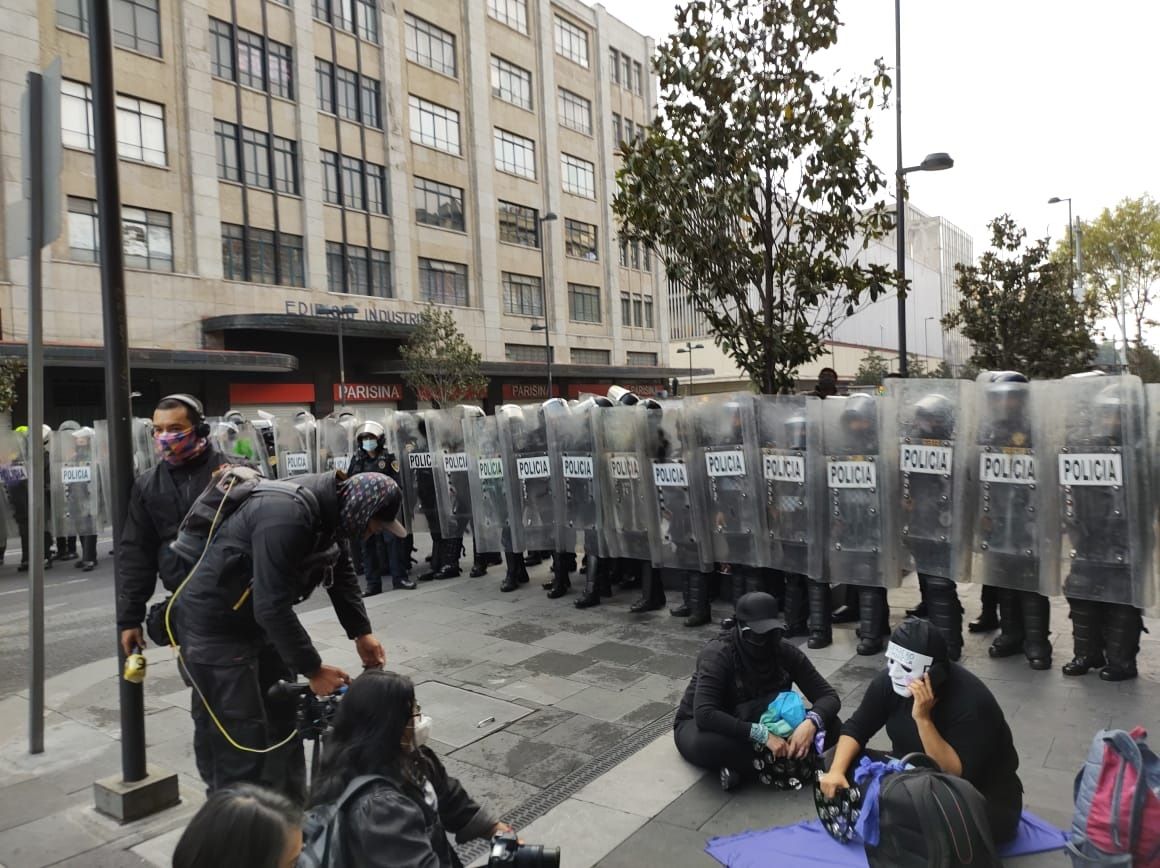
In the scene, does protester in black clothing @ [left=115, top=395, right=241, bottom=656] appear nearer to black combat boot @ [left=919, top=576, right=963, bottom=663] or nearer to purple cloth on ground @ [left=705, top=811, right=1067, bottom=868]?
purple cloth on ground @ [left=705, top=811, right=1067, bottom=868]

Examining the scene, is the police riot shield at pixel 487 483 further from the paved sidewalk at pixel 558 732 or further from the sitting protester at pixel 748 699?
the sitting protester at pixel 748 699

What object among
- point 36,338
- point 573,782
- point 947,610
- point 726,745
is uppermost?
point 36,338

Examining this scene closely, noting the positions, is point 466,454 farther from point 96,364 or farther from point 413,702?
point 96,364

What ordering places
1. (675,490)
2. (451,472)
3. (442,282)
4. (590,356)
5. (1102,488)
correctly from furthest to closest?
(590,356)
(442,282)
(451,472)
(675,490)
(1102,488)

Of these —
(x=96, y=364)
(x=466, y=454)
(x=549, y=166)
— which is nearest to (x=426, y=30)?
(x=549, y=166)

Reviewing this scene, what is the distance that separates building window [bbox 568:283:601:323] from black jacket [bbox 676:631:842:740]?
131ft

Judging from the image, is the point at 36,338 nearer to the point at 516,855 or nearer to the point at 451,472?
the point at 516,855

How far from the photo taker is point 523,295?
40.9 m

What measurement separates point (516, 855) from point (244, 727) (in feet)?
4.26

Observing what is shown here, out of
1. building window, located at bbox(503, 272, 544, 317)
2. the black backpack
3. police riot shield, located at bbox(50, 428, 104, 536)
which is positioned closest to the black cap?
the black backpack

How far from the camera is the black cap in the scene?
4.16 meters

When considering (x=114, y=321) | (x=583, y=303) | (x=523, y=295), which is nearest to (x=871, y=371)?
(x=583, y=303)

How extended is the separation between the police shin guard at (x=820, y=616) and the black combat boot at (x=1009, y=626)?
114cm

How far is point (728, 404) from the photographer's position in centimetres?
717
